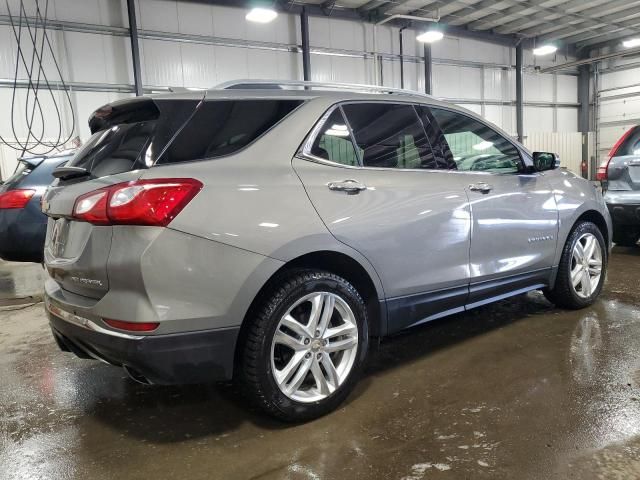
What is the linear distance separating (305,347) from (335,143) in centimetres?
98

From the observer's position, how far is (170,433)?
2297mm

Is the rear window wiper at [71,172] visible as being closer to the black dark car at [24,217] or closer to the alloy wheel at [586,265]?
the black dark car at [24,217]

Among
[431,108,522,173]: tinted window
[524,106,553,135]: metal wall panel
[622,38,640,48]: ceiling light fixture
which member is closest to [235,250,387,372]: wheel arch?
[431,108,522,173]: tinted window

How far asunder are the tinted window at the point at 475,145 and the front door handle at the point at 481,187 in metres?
0.12

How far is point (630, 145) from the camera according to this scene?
5562 millimetres

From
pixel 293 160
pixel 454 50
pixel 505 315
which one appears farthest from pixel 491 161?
pixel 454 50

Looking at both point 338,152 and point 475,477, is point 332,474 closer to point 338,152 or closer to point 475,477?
point 475,477

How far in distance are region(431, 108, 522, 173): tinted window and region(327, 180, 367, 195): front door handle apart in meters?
0.85

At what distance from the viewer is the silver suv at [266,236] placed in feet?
6.26

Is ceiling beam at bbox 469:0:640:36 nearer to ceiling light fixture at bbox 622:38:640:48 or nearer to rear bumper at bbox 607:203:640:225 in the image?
ceiling light fixture at bbox 622:38:640:48

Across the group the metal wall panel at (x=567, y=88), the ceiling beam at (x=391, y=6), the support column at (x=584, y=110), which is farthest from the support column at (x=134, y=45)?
the support column at (x=584, y=110)

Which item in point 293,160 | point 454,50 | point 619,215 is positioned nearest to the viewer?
point 293,160

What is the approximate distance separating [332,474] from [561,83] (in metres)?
16.8

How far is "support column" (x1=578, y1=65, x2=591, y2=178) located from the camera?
1602 cm
